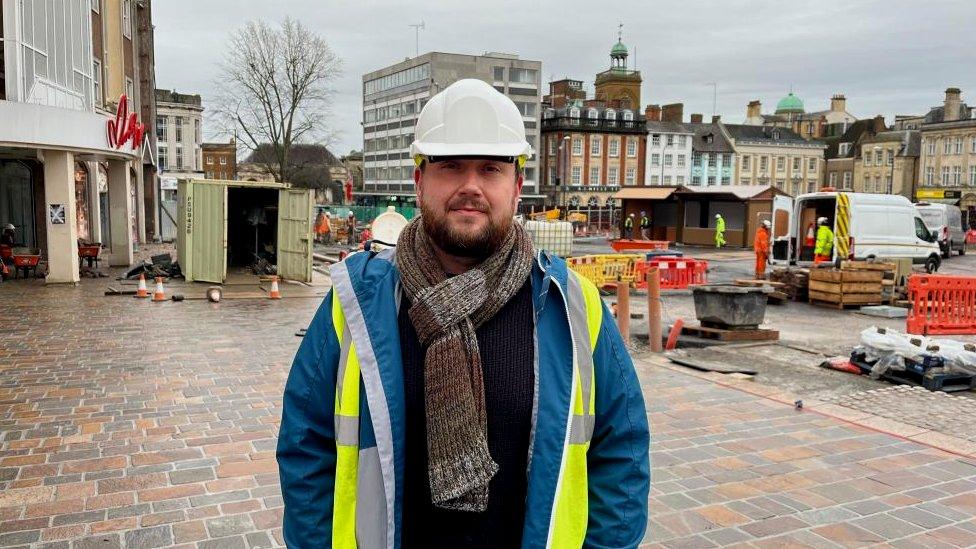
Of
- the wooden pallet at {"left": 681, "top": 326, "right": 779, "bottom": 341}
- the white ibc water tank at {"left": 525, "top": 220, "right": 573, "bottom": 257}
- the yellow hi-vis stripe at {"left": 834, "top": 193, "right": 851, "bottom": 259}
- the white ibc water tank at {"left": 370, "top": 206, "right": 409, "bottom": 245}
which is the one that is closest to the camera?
the wooden pallet at {"left": 681, "top": 326, "right": 779, "bottom": 341}

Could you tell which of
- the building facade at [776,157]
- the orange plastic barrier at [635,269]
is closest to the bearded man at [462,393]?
the orange plastic barrier at [635,269]

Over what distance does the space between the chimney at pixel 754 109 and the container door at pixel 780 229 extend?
7995 cm

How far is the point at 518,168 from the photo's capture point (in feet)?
7.21

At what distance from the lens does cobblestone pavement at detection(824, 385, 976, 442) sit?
6801mm

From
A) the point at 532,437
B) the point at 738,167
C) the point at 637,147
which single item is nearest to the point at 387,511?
the point at 532,437

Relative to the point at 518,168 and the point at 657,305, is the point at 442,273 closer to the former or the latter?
the point at 518,168

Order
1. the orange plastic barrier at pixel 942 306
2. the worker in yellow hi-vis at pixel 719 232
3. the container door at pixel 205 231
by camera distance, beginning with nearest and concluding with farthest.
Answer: the orange plastic barrier at pixel 942 306 < the container door at pixel 205 231 < the worker in yellow hi-vis at pixel 719 232

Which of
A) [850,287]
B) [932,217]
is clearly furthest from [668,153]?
[850,287]

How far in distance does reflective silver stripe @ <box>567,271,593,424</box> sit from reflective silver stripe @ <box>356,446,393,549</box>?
1.96 ft

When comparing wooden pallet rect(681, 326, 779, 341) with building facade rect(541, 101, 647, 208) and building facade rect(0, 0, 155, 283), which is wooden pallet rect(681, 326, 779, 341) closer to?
building facade rect(0, 0, 155, 283)

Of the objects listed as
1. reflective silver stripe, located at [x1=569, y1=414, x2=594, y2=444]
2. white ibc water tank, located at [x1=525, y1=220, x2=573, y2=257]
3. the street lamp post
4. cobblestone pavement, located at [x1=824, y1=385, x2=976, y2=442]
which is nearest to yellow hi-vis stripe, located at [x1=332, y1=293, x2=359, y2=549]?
reflective silver stripe, located at [x1=569, y1=414, x2=594, y2=444]

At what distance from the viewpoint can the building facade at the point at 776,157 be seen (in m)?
84.6

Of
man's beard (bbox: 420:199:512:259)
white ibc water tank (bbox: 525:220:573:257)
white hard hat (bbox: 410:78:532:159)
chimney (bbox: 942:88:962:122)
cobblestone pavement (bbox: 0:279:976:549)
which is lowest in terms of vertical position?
cobblestone pavement (bbox: 0:279:976:549)

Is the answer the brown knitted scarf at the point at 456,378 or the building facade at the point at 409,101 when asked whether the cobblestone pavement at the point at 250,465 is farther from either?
the building facade at the point at 409,101
